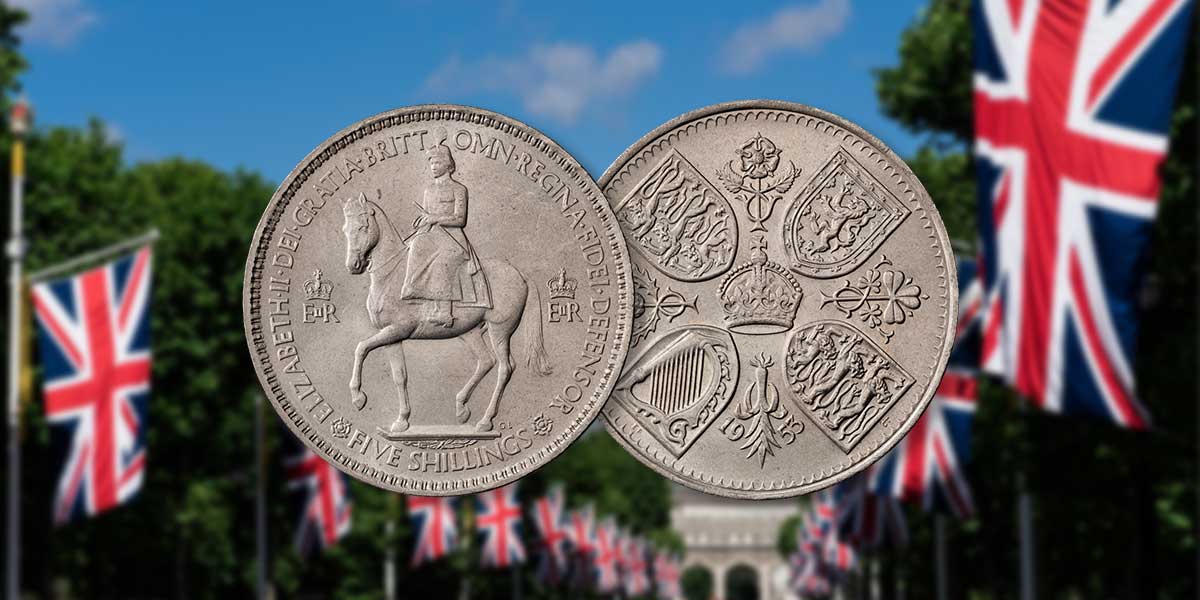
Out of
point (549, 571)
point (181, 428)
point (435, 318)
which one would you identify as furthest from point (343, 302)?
point (549, 571)

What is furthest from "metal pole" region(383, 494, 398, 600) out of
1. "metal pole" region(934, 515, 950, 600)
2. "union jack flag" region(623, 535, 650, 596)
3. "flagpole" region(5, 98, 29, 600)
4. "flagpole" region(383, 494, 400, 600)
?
"flagpole" region(5, 98, 29, 600)

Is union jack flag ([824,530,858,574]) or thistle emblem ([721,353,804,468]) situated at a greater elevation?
thistle emblem ([721,353,804,468])

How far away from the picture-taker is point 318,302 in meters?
2.84

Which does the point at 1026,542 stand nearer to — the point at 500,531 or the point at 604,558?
the point at 500,531

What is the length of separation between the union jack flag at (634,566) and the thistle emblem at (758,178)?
103 meters

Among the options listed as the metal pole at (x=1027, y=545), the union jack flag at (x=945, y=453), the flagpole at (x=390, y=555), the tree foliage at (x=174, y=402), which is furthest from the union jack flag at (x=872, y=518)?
the flagpole at (x=390, y=555)

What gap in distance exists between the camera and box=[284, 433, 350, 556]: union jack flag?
42.5 metres

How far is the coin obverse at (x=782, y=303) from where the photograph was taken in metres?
2.94

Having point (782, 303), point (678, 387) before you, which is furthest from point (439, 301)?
point (782, 303)

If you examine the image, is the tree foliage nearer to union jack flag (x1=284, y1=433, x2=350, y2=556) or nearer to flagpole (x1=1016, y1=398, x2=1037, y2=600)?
union jack flag (x1=284, y1=433, x2=350, y2=556)

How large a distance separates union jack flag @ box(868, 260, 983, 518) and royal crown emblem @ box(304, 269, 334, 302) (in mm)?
28213

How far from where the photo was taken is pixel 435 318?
2.82 meters

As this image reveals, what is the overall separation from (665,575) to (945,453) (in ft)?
399

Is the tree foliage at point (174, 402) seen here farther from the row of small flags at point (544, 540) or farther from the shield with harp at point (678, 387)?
the shield with harp at point (678, 387)
